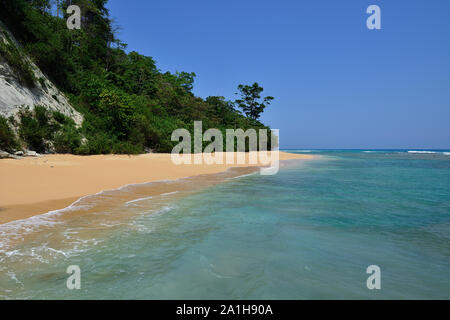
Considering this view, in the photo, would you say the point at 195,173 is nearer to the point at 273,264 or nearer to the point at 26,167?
the point at 26,167

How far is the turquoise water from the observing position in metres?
2.32

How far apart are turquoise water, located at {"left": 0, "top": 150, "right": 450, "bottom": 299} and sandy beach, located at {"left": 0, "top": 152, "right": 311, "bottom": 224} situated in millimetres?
1066

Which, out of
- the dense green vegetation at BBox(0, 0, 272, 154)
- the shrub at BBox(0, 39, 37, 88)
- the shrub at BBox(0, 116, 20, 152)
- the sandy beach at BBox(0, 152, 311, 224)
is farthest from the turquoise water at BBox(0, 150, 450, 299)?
the shrub at BBox(0, 39, 37, 88)

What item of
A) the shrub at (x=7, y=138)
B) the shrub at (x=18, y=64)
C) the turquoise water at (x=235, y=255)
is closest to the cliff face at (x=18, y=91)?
the shrub at (x=18, y=64)

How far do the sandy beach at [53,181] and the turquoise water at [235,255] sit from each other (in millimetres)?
1066

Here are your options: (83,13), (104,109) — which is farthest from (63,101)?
(83,13)

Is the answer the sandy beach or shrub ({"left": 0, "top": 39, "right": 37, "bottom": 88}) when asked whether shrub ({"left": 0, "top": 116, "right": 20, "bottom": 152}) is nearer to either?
the sandy beach

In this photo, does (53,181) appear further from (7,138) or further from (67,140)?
(67,140)

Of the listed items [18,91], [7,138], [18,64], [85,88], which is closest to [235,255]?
[7,138]

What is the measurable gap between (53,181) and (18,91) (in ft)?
24.5

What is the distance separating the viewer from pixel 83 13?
86.3 feet

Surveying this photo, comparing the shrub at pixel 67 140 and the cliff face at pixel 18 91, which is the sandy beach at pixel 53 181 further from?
the cliff face at pixel 18 91

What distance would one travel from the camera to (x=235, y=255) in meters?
3.07

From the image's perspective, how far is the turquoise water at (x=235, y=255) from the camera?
7.63ft
